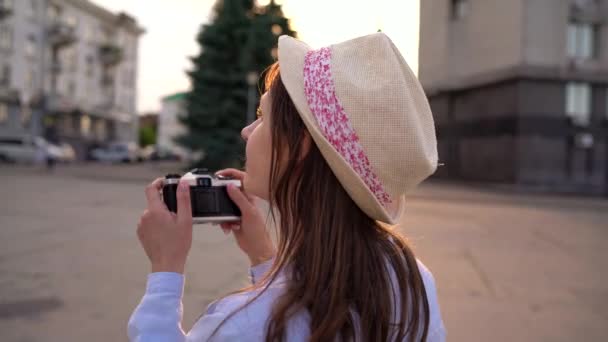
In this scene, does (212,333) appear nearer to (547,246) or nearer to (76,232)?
(76,232)

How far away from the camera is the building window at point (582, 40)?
30203 mm

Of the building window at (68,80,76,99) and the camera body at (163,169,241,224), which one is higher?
the building window at (68,80,76,99)

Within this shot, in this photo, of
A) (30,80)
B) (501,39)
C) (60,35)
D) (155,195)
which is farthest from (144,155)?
(155,195)

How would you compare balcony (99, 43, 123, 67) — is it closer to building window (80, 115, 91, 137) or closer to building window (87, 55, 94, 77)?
building window (87, 55, 94, 77)

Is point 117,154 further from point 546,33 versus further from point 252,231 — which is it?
point 252,231

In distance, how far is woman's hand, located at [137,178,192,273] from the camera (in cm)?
115

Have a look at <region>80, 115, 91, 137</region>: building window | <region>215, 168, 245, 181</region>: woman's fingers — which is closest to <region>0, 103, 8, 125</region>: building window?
<region>80, 115, 91, 137</region>: building window

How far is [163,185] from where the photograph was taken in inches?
48.4

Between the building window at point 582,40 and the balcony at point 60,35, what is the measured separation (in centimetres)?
3918

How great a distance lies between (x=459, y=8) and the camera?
34938 millimetres

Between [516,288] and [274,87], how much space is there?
486 centimetres

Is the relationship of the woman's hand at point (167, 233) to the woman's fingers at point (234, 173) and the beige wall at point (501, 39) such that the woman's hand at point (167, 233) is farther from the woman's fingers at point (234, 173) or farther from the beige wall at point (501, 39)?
the beige wall at point (501, 39)

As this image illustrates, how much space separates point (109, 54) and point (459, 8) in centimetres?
3596

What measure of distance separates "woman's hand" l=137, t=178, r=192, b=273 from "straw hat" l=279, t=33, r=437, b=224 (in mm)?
324
